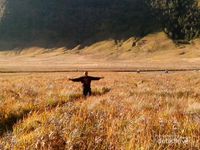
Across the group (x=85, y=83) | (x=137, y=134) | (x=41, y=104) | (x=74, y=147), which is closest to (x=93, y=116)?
(x=137, y=134)

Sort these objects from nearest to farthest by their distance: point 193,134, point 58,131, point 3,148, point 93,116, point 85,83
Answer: point 3,148 < point 58,131 < point 193,134 < point 93,116 < point 85,83

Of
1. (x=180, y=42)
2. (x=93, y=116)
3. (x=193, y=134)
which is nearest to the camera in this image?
(x=193, y=134)

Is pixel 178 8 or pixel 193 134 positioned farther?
pixel 178 8

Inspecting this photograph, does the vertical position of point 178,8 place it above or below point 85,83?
above

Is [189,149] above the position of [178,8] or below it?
below

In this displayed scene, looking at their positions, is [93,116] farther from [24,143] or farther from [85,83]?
[85,83]

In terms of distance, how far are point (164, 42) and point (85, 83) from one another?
176250 mm

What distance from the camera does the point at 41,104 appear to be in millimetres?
12617

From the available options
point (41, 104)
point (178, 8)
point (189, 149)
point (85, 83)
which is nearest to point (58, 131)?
point (189, 149)

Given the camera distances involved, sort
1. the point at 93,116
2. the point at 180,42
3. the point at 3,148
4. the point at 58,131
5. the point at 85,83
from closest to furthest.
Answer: the point at 3,148
the point at 58,131
the point at 93,116
the point at 85,83
the point at 180,42

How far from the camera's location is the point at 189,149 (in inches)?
218

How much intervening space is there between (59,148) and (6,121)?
418 cm

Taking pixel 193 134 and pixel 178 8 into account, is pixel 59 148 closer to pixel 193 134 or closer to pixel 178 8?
pixel 193 134

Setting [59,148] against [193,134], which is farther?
[193,134]
